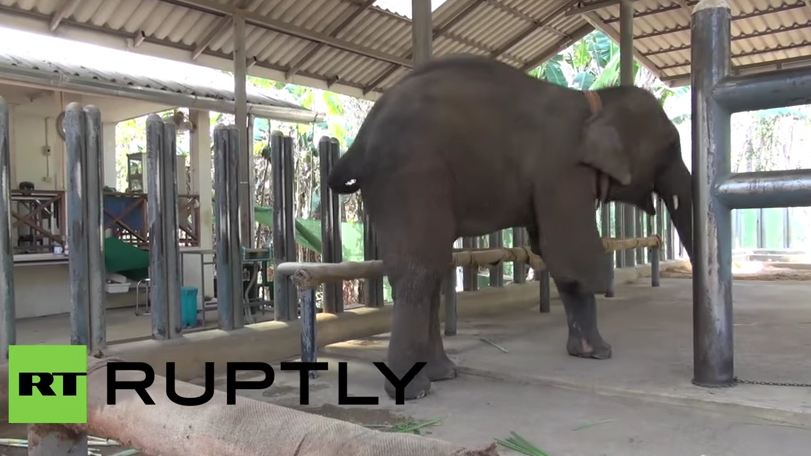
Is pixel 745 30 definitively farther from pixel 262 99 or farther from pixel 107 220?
pixel 107 220

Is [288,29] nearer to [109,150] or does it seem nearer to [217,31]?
[217,31]

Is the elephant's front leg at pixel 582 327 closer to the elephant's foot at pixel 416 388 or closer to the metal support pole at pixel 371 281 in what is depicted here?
the elephant's foot at pixel 416 388

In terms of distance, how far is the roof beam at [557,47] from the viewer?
13.7m

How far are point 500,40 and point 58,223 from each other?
7.78 metres

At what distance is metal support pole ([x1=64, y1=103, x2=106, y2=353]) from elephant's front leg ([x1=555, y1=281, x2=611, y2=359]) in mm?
3108

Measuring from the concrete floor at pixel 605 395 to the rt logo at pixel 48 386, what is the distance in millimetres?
1814

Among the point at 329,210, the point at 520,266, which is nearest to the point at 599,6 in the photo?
the point at 520,266

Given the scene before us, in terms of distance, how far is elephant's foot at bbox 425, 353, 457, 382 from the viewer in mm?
4513

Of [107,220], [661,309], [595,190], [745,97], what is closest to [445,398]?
[595,190]

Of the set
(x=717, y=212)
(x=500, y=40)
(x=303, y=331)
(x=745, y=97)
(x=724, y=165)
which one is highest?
(x=500, y=40)

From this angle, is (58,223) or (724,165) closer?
(724,165)

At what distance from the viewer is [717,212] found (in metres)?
3.76

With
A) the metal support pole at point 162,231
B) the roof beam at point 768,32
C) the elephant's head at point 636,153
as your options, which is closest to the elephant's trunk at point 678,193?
the elephant's head at point 636,153

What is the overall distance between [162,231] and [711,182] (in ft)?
11.2
